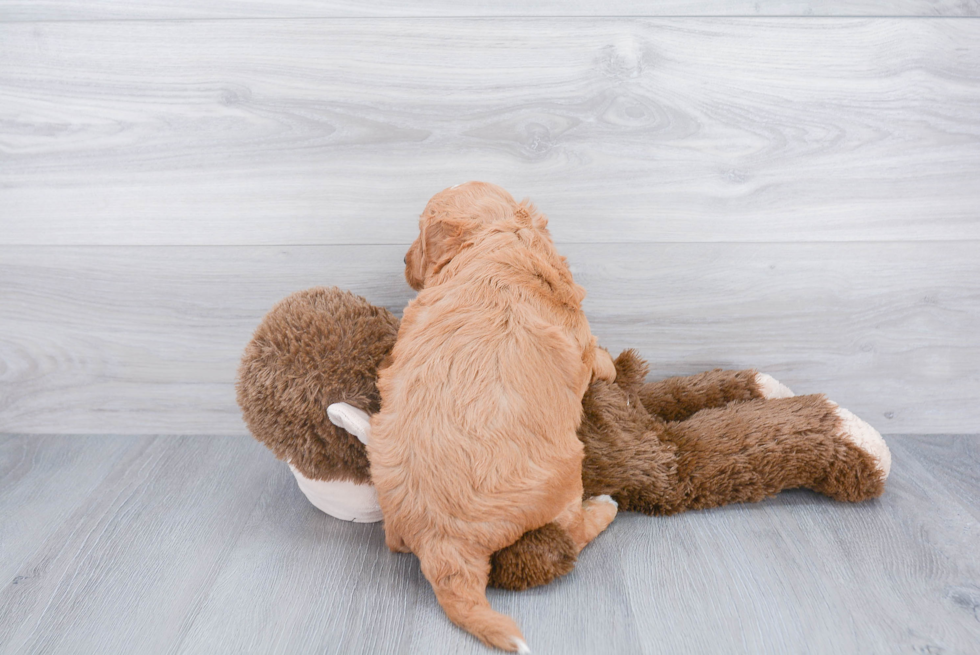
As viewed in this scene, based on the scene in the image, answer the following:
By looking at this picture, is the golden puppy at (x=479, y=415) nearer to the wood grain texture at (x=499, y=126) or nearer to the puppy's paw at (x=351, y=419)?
the puppy's paw at (x=351, y=419)

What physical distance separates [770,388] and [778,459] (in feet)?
0.61

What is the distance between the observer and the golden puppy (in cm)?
Answer: 84

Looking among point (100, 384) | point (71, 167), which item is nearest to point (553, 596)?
point (100, 384)

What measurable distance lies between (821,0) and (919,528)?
2.86ft

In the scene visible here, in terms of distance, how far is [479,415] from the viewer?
33.3 inches

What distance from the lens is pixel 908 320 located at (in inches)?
49.5

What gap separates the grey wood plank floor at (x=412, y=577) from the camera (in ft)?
2.78

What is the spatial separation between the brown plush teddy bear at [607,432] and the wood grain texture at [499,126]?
0.90ft

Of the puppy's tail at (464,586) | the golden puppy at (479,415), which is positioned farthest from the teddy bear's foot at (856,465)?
the puppy's tail at (464,586)

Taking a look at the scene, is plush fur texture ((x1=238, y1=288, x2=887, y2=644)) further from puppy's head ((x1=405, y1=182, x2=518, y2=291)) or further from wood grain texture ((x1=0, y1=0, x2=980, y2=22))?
wood grain texture ((x1=0, y1=0, x2=980, y2=22))

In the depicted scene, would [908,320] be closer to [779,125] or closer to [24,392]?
[779,125]

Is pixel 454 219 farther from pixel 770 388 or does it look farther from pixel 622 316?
pixel 770 388

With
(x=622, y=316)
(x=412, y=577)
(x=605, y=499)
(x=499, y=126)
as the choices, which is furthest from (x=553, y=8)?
(x=412, y=577)

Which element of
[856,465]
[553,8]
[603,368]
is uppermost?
[553,8]
